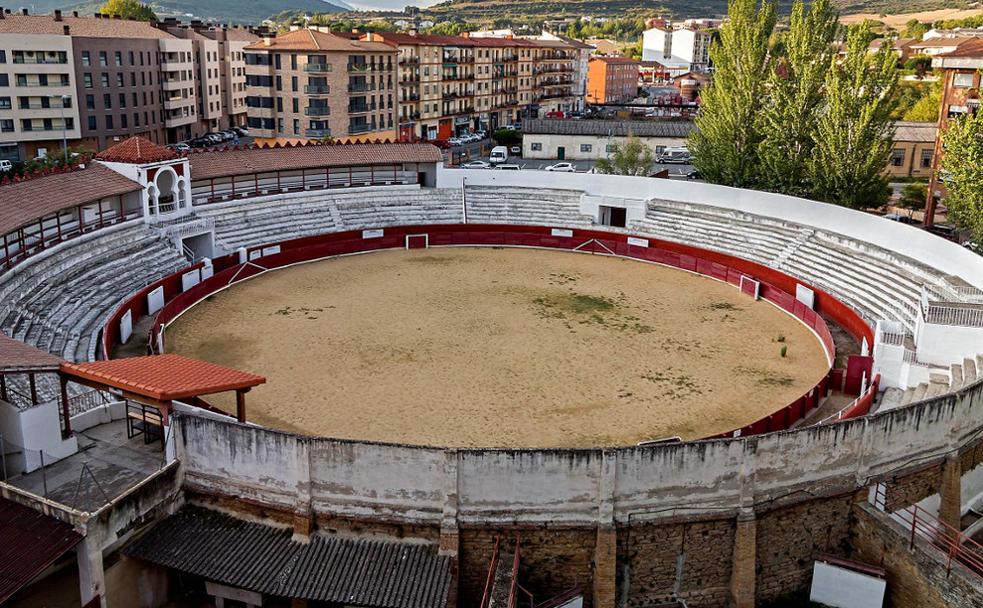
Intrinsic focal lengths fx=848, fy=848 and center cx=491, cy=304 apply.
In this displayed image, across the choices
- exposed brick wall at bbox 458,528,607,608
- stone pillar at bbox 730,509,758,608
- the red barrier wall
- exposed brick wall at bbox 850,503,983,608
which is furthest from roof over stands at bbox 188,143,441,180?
exposed brick wall at bbox 850,503,983,608

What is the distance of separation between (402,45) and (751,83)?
4075 centimetres

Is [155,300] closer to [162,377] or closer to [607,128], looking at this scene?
[162,377]

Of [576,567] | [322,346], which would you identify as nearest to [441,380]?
[322,346]

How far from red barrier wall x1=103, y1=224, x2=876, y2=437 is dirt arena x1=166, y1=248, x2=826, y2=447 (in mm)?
700

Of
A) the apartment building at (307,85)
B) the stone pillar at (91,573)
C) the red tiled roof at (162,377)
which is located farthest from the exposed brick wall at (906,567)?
the apartment building at (307,85)

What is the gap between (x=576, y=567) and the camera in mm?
17391

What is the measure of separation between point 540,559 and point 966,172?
2696 centimetres

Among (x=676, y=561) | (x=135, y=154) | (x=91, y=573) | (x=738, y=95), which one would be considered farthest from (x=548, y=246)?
(x=91, y=573)

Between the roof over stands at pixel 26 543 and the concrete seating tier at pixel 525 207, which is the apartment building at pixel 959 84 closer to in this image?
the concrete seating tier at pixel 525 207

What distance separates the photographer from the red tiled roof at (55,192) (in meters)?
30.0

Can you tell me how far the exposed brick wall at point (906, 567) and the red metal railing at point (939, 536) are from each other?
0.21 metres

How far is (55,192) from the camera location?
33.2m

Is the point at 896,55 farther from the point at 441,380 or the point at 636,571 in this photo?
the point at 636,571

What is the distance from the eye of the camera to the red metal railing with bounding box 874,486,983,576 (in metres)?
17.2
